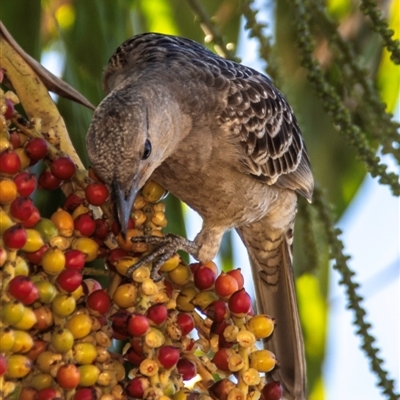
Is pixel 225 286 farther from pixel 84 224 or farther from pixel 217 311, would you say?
pixel 84 224

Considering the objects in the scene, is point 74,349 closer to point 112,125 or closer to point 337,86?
point 112,125

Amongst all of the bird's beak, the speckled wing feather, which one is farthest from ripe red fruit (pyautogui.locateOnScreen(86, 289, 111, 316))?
the speckled wing feather

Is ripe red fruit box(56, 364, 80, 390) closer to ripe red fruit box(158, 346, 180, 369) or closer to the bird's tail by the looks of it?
ripe red fruit box(158, 346, 180, 369)

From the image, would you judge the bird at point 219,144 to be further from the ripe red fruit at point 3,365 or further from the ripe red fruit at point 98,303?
the ripe red fruit at point 3,365

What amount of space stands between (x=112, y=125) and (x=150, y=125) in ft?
0.75

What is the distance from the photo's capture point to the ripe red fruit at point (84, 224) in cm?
137

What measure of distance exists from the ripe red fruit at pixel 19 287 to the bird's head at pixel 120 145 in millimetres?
580

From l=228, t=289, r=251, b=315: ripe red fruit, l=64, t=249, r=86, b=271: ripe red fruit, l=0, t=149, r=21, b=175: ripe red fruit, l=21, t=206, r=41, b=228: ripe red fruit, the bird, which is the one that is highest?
l=0, t=149, r=21, b=175: ripe red fruit

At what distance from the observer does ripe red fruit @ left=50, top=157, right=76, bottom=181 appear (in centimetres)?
143

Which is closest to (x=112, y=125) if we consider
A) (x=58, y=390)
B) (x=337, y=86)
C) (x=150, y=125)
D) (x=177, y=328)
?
(x=150, y=125)

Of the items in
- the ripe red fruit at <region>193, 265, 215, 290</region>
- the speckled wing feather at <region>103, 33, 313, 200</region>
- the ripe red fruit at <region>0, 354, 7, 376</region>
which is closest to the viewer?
the ripe red fruit at <region>0, 354, 7, 376</region>

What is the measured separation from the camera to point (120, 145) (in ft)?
6.19

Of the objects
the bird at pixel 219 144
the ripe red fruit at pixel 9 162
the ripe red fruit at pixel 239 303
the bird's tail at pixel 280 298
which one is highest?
the ripe red fruit at pixel 9 162

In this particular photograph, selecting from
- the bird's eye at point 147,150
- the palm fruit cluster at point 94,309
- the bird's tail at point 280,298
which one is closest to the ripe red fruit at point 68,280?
the palm fruit cluster at point 94,309
